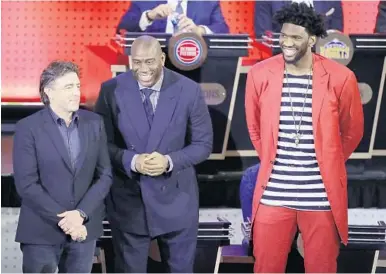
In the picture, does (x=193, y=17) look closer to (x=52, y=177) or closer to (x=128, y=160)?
(x=128, y=160)

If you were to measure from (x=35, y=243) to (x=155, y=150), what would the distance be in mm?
701

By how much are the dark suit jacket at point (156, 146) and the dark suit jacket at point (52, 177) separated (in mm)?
195

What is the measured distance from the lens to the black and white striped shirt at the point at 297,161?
4.30 m

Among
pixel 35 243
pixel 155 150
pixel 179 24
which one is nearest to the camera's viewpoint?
pixel 35 243

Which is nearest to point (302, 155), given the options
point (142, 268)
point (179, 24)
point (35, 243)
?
point (142, 268)

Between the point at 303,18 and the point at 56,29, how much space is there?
3.14 meters

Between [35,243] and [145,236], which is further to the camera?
[145,236]

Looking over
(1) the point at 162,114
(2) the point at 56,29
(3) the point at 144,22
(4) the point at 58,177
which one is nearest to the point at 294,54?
(1) the point at 162,114

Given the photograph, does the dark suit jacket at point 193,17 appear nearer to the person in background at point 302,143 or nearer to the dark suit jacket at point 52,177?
the person in background at point 302,143

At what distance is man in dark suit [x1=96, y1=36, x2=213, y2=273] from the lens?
14.3ft

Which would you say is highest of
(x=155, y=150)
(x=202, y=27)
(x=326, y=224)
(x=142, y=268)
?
(x=202, y=27)

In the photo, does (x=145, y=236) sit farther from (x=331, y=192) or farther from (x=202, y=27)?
(x=202, y=27)

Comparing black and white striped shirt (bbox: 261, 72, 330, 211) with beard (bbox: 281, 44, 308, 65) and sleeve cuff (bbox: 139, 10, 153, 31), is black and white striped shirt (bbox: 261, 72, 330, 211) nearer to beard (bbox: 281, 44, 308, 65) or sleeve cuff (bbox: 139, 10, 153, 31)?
beard (bbox: 281, 44, 308, 65)

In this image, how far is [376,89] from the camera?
5906 millimetres
